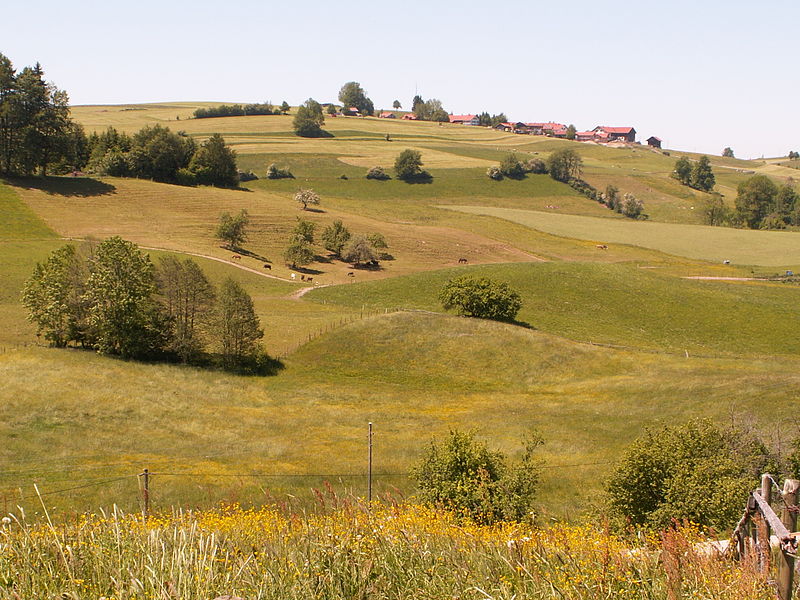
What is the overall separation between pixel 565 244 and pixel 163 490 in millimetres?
114773

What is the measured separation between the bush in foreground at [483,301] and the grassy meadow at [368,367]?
3.51 metres

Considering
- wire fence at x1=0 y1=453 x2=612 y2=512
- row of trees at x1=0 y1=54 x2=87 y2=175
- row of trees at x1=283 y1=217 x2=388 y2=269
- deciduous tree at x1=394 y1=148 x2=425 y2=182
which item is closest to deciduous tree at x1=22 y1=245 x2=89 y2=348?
wire fence at x1=0 y1=453 x2=612 y2=512

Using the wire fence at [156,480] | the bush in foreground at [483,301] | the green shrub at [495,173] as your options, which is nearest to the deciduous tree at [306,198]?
the bush in foreground at [483,301]

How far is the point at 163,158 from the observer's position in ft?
462

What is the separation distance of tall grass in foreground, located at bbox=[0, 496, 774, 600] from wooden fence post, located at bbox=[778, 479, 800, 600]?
426 mm

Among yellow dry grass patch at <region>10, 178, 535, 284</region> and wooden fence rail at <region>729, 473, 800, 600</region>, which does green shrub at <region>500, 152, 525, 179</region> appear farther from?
wooden fence rail at <region>729, 473, 800, 600</region>

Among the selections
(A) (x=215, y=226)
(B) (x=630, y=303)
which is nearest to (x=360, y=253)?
(A) (x=215, y=226)

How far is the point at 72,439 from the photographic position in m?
39.9

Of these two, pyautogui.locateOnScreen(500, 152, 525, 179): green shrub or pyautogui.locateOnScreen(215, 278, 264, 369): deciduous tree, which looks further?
pyautogui.locateOnScreen(500, 152, 525, 179): green shrub

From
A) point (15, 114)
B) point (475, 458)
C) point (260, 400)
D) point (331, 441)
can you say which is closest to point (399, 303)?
point (260, 400)

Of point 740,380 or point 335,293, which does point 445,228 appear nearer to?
point 335,293

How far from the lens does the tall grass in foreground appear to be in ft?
34.1

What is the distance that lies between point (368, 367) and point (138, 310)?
21.3 m

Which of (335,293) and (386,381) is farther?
(335,293)
